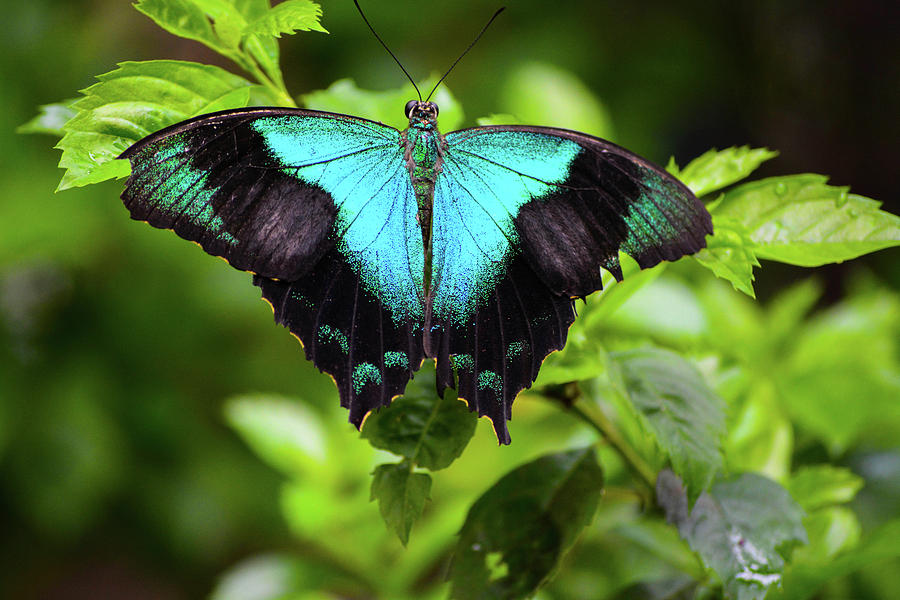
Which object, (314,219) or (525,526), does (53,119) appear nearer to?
(314,219)

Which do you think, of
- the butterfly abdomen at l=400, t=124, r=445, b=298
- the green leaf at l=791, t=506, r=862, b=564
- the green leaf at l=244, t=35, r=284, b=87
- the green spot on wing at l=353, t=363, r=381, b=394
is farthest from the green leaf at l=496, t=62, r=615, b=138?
the green leaf at l=791, t=506, r=862, b=564

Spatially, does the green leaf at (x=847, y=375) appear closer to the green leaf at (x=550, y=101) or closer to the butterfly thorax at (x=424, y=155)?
the green leaf at (x=550, y=101)

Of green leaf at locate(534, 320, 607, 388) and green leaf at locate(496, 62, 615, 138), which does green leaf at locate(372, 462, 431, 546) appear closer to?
green leaf at locate(534, 320, 607, 388)

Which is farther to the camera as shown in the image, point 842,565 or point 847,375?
point 847,375

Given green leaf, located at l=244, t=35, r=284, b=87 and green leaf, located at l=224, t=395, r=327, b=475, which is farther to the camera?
green leaf, located at l=224, t=395, r=327, b=475

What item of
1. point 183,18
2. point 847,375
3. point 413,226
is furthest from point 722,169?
point 183,18
